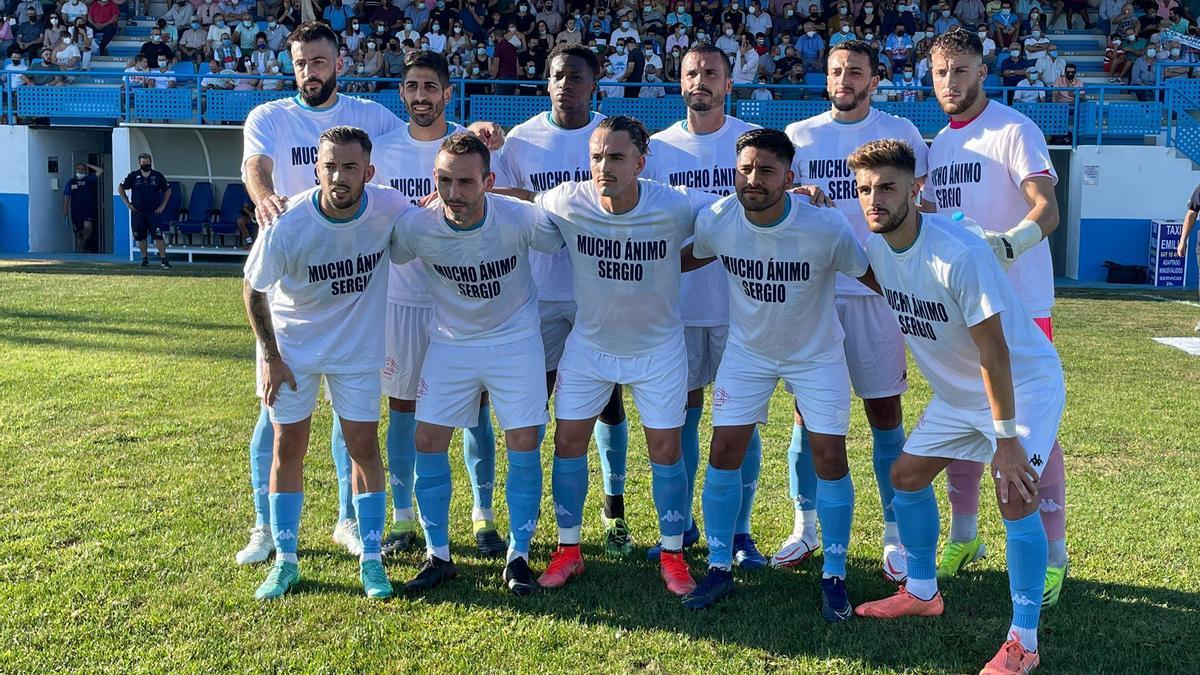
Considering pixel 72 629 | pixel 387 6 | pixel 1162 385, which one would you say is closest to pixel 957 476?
pixel 72 629

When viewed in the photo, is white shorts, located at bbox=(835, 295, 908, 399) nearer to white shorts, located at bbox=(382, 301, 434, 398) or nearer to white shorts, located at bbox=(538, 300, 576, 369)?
white shorts, located at bbox=(538, 300, 576, 369)

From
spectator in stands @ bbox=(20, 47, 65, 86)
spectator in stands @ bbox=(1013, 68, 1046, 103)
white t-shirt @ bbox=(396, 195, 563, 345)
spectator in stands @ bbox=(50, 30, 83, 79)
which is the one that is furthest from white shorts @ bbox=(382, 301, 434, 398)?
spectator in stands @ bbox=(50, 30, 83, 79)

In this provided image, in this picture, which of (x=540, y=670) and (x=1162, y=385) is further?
(x=1162, y=385)

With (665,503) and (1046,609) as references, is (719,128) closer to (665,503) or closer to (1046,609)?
(665,503)

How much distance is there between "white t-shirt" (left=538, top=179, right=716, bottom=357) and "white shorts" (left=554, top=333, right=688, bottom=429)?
49mm

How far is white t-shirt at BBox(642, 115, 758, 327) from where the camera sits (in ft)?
16.6

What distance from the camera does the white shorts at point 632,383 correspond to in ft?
15.2

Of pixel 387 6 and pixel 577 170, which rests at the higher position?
pixel 387 6

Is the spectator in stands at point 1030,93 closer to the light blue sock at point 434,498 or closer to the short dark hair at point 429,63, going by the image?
the short dark hair at point 429,63

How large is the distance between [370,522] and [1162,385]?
7320 mm

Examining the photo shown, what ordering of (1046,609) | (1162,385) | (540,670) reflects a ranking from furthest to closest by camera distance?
(1162,385) < (1046,609) < (540,670)

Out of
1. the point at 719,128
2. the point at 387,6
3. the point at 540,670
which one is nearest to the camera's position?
the point at 540,670

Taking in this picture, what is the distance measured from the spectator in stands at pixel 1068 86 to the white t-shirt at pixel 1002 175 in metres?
17.3

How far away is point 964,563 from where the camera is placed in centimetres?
484
